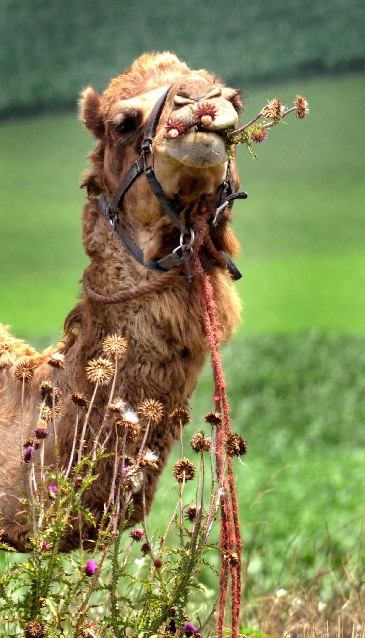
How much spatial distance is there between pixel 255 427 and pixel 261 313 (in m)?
0.99

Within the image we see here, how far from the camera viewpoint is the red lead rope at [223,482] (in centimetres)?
209

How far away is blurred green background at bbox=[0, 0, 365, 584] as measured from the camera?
21.6 ft

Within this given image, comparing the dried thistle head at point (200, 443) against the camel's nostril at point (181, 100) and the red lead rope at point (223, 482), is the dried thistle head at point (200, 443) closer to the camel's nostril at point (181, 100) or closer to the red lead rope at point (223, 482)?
the red lead rope at point (223, 482)

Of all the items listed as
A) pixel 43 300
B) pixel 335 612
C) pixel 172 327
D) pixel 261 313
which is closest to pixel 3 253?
pixel 43 300

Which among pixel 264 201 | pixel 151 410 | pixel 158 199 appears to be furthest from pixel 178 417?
pixel 264 201

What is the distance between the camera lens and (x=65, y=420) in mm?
2453

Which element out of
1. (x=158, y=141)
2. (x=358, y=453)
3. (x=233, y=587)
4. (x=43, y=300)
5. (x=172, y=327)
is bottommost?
(x=233, y=587)

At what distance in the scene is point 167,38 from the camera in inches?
264

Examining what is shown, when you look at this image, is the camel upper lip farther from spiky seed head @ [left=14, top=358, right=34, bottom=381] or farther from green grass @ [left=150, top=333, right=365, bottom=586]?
green grass @ [left=150, top=333, right=365, bottom=586]

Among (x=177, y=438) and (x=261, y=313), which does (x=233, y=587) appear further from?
(x=261, y=313)

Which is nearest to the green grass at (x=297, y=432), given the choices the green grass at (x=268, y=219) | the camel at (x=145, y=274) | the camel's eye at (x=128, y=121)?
the green grass at (x=268, y=219)

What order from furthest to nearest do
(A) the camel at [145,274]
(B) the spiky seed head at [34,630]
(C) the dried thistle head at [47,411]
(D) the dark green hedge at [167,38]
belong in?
(D) the dark green hedge at [167,38] → (A) the camel at [145,274] → (C) the dried thistle head at [47,411] → (B) the spiky seed head at [34,630]

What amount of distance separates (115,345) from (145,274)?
260 mm

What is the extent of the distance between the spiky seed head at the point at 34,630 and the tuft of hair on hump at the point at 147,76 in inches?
55.9
